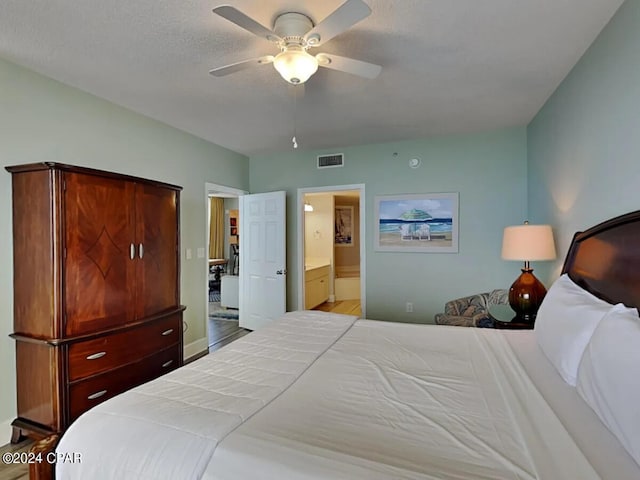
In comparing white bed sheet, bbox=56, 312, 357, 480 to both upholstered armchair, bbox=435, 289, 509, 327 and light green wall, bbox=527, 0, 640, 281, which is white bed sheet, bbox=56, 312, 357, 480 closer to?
light green wall, bbox=527, 0, 640, 281

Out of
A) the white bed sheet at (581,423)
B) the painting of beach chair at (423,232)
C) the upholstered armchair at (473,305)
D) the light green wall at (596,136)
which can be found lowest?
the upholstered armchair at (473,305)

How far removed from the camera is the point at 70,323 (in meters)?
2.13

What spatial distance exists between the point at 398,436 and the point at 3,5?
2.67 m

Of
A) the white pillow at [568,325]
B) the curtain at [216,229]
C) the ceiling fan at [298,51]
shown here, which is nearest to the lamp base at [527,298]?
the white pillow at [568,325]

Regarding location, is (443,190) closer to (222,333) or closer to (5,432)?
(222,333)

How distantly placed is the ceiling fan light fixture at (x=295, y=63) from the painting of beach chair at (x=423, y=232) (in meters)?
2.78

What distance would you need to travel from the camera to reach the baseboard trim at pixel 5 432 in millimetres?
2203

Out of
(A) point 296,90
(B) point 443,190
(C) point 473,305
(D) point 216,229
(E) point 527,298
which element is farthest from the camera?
(D) point 216,229

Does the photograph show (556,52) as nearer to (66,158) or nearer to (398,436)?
(398,436)

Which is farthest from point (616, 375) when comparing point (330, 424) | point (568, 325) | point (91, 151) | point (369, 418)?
point (91, 151)

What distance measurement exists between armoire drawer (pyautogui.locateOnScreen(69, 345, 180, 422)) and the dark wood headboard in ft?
9.77

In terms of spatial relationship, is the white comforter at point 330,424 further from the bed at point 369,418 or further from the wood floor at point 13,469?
the wood floor at point 13,469

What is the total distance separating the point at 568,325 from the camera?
5.03 ft

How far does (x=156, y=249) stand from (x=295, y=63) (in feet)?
6.15
